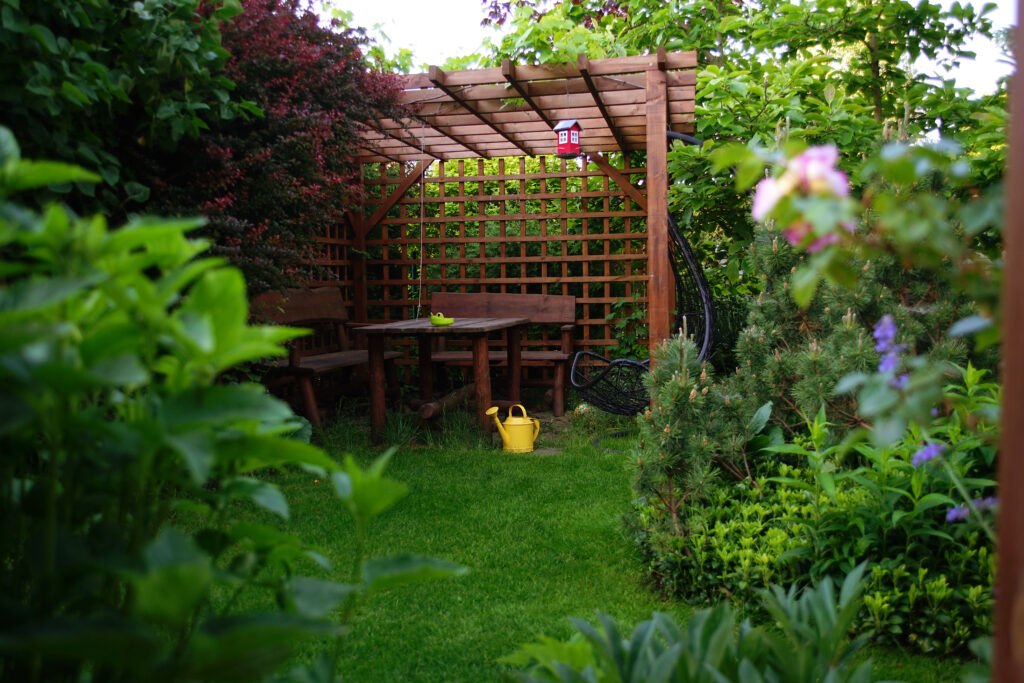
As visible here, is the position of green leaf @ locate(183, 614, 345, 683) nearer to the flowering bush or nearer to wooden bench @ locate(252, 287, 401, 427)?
the flowering bush

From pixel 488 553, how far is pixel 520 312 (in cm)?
387

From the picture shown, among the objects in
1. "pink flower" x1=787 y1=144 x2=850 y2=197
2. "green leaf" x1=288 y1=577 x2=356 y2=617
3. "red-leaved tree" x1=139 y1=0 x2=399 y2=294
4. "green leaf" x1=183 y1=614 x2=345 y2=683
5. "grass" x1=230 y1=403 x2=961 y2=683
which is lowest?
"grass" x1=230 y1=403 x2=961 y2=683

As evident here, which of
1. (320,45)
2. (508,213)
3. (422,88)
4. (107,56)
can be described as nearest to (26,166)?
(107,56)

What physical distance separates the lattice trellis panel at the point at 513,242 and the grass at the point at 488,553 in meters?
2.29

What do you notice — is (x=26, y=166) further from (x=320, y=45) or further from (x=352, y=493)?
(x=320, y=45)

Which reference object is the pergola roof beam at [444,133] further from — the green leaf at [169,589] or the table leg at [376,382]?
the green leaf at [169,589]

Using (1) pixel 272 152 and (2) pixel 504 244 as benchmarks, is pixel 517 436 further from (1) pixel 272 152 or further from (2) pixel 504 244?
(2) pixel 504 244

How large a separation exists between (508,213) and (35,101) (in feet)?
16.8

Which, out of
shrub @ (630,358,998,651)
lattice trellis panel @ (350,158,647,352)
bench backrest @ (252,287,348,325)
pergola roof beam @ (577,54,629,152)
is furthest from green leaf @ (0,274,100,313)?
lattice trellis panel @ (350,158,647,352)

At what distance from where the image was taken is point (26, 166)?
630 mm

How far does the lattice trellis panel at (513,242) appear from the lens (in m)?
6.79

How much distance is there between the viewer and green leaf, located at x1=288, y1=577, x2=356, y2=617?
0.69 m

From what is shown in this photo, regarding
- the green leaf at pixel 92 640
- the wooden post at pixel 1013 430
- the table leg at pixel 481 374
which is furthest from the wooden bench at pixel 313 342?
the wooden post at pixel 1013 430

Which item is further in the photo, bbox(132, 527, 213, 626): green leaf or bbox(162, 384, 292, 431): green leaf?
bbox(162, 384, 292, 431): green leaf
